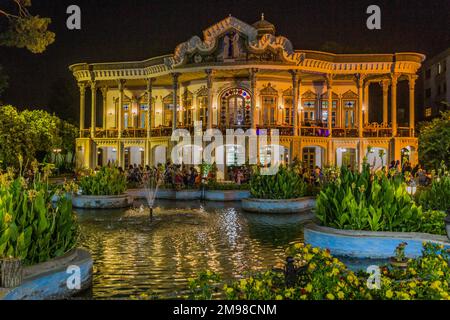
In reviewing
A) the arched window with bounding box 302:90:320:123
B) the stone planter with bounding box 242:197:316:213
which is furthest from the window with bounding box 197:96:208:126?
the stone planter with bounding box 242:197:316:213

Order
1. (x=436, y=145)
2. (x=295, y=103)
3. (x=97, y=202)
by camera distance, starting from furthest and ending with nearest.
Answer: (x=295, y=103) < (x=436, y=145) < (x=97, y=202)

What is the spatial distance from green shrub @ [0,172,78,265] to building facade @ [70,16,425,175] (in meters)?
23.5

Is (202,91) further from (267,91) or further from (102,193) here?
(102,193)

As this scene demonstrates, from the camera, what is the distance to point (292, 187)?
18.1 m

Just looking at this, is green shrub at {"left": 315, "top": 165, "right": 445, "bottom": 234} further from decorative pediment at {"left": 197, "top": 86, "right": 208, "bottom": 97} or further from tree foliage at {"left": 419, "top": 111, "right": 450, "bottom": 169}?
decorative pediment at {"left": 197, "top": 86, "right": 208, "bottom": 97}

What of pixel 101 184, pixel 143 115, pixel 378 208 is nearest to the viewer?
pixel 378 208

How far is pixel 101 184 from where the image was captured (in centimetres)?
1888

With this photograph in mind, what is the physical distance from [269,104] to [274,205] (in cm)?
1786

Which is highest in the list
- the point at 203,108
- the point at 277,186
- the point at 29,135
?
the point at 203,108

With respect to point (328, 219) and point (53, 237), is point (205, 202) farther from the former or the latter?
point (53, 237)

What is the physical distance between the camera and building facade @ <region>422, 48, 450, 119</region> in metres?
49.6

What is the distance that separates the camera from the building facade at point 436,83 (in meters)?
49.6

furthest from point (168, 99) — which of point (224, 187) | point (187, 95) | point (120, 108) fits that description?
point (224, 187)
